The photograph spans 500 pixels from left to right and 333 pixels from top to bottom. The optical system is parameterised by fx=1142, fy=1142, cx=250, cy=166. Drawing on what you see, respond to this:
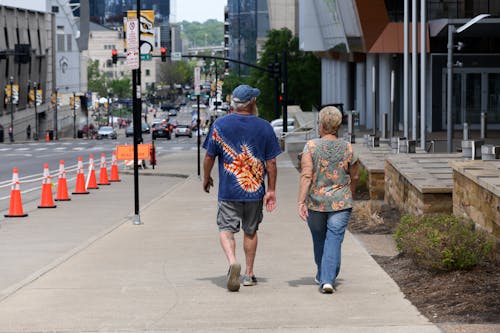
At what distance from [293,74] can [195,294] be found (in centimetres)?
8839

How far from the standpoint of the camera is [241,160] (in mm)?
10672

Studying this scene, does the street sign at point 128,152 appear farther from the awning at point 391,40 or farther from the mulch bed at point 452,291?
the mulch bed at point 452,291

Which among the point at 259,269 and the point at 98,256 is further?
the point at 98,256

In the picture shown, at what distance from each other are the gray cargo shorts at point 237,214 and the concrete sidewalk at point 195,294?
0.60m

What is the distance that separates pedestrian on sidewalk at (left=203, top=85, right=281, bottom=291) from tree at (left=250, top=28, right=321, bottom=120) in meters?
84.9

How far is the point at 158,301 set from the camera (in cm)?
1012

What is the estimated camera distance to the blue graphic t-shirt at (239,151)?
10656 mm

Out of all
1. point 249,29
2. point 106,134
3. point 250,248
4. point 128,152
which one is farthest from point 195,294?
point 249,29

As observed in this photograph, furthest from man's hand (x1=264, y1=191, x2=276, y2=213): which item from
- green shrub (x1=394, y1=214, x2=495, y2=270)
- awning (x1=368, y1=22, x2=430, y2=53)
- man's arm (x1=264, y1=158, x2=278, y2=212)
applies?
awning (x1=368, y1=22, x2=430, y2=53)

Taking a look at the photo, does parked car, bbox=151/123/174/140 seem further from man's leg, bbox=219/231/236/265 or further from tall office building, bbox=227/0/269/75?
man's leg, bbox=219/231/236/265

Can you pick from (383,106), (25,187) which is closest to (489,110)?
(383,106)

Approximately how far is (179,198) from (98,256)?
11346mm

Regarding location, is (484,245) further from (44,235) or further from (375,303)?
(44,235)

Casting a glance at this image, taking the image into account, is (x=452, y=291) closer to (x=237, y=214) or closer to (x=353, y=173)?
(x=353, y=173)
